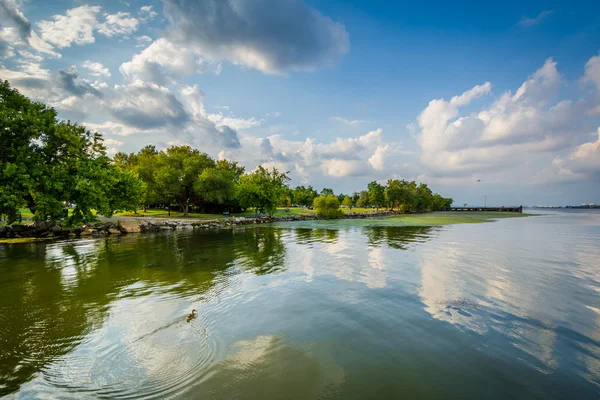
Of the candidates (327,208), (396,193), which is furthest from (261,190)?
(396,193)

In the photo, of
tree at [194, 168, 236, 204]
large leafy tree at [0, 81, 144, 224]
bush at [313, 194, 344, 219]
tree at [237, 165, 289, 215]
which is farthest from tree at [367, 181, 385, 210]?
large leafy tree at [0, 81, 144, 224]

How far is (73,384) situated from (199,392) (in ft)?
8.73

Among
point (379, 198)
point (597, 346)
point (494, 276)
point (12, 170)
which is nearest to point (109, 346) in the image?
point (597, 346)

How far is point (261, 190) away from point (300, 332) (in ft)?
187

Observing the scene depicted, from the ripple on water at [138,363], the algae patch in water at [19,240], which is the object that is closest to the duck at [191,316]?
the ripple on water at [138,363]

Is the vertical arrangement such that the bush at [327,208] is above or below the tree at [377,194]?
below

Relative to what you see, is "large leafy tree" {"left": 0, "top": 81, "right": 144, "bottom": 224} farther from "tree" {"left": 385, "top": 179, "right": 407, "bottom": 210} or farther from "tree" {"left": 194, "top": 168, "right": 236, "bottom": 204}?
"tree" {"left": 385, "top": 179, "right": 407, "bottom": 210}

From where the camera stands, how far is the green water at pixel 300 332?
17.4 ft

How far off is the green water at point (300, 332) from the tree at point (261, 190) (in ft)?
159

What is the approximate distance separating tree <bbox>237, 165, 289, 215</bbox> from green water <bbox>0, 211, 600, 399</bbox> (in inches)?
1907

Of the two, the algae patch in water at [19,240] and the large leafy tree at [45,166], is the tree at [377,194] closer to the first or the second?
the large leafy tree at [45,166]

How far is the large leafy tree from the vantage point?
2420 cm

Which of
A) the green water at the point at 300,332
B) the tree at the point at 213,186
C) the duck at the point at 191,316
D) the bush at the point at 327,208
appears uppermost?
the tree at the point at 213,186

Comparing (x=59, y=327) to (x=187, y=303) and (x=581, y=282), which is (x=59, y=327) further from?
(x=581, y=282)
